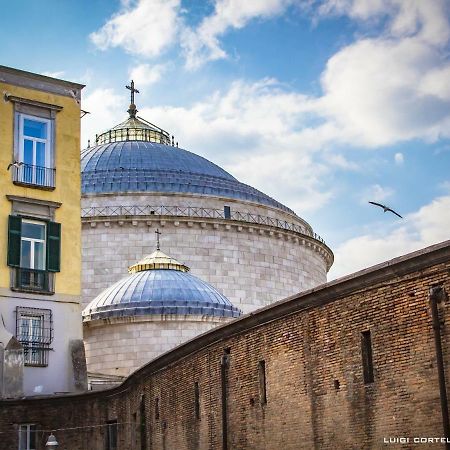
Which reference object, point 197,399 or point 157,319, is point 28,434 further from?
point 157,319

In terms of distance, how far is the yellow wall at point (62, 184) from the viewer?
31906 mm

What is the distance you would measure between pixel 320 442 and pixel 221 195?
138ft

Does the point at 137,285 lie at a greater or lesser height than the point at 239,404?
greater

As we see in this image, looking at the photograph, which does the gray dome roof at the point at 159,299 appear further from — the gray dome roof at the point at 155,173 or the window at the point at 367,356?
the window at the point at 367,356

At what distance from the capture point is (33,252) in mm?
32281

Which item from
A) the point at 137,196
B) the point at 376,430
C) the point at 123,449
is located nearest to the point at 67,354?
the point at 123,449

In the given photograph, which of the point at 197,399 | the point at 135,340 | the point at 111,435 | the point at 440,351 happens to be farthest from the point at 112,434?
the point at 440,351

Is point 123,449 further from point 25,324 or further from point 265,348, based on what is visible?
point 265,348

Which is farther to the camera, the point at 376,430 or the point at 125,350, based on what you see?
the point at 125,350

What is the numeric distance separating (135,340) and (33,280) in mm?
13019

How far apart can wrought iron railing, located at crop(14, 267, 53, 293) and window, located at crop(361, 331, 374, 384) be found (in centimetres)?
1621

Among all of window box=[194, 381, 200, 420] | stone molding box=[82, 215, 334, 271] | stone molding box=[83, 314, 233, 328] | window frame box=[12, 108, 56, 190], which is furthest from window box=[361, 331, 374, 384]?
stone molding box=[82, 215, 334, 271]

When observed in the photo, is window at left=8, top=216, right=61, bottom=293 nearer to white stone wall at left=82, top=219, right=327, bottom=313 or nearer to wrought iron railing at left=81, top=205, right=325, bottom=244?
white stone wall at left=82, top=219, right=327, bottom=313

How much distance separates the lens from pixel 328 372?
62.5ft
